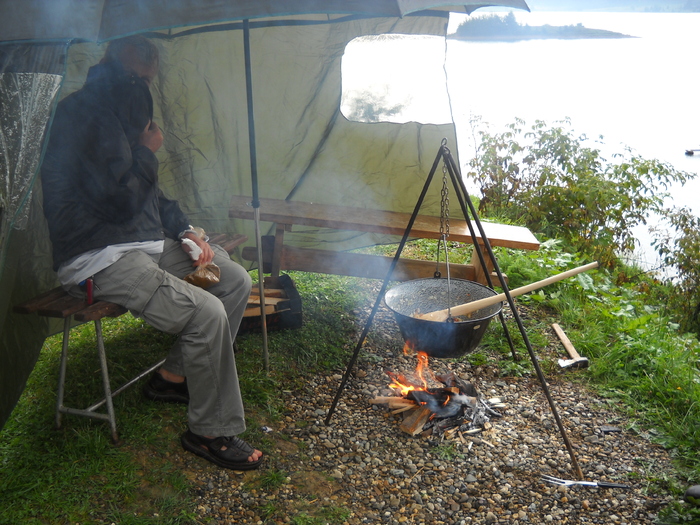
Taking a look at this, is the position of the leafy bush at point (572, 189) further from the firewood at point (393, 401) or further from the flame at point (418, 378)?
the firewood at point (393, 401)

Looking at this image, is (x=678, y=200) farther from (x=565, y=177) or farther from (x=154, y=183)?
(x=154, y=183)

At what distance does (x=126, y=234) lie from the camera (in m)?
2.59

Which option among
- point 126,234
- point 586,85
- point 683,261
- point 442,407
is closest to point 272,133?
point 126,234

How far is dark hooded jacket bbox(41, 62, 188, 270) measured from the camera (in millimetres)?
2441

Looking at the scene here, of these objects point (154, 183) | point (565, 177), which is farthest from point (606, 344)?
point (154, 183)

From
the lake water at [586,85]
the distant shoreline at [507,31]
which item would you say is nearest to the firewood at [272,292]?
the lake water at [586,85]

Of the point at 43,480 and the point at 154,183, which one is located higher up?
the point at 154,183

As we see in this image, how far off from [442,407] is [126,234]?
6.08ft

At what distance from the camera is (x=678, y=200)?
836 cm

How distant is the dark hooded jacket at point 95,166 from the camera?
8.01ft

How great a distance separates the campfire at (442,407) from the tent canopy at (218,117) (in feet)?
6.05

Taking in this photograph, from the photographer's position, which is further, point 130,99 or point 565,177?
point 565,177

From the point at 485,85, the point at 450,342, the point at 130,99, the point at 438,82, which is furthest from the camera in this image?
the point at 485,85

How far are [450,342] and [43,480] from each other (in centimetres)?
194
